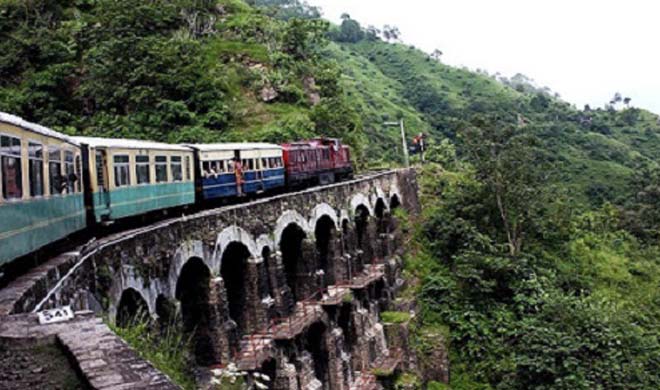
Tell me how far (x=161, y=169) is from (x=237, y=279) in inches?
124

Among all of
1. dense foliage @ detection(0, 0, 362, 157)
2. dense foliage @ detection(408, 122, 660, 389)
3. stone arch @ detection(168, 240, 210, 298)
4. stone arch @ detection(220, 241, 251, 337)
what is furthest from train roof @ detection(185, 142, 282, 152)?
dense foliage @ detection(0, 0, 362, 157)

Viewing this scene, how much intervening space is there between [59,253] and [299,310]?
8.23 meters

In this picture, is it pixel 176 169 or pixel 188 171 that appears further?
pixel 188 171

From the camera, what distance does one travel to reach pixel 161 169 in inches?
674

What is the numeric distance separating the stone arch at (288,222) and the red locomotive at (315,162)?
6.10 metres

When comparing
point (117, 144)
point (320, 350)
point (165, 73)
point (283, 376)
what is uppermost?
point (165, 73)

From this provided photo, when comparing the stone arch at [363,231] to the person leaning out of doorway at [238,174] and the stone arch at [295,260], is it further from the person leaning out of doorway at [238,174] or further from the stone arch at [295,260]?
the person leaning out of doorway at [238,174]

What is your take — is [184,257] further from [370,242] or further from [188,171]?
[370,242]

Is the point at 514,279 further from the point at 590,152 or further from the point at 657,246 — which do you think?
the point at 590,152

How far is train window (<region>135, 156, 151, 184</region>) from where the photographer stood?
52.0 ft

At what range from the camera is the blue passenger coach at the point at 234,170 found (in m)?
20.1

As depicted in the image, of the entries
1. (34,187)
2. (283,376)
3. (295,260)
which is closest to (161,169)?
(295,260)

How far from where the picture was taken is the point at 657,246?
40906mm

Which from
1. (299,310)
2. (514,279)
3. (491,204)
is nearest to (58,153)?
(299,310)
